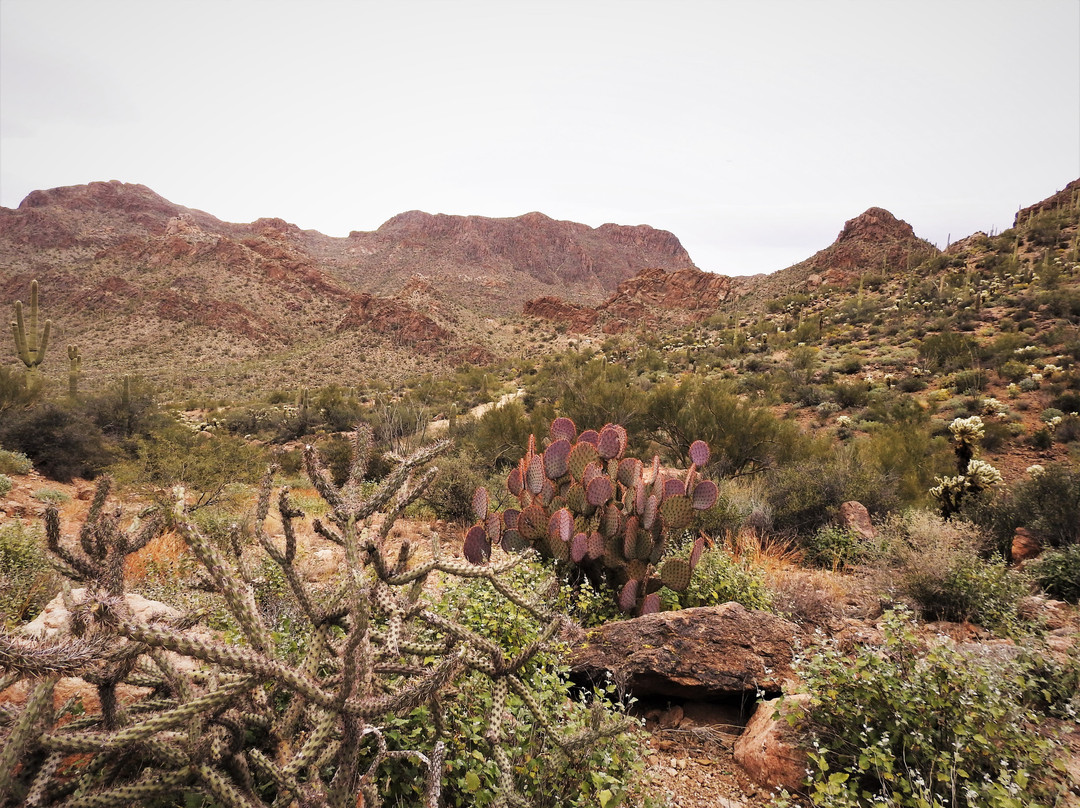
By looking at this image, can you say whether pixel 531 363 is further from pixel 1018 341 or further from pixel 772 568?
pixel 772 568

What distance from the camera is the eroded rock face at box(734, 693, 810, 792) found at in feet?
9.78

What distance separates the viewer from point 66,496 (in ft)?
32.4

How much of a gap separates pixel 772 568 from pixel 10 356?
179ft

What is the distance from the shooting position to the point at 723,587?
5090mm

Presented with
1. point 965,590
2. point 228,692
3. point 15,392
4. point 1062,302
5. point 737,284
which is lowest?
point 965,590

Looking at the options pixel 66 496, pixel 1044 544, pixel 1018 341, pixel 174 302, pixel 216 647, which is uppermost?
pixel 174 302

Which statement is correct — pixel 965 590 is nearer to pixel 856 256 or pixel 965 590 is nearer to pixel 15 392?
pixel 15 392

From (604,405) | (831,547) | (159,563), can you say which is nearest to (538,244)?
(604,405)

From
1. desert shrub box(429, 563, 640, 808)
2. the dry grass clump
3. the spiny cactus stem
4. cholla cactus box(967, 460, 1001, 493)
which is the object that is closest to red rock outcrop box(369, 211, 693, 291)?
the dry grass clump

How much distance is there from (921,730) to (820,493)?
6.17m

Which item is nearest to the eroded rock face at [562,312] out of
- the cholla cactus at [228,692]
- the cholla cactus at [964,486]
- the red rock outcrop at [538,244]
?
the red rock outcrop at [538,244]

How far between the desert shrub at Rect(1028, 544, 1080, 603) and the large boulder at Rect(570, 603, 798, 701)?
378 cm

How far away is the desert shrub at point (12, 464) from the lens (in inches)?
410

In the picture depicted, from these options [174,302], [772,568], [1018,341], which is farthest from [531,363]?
[174,302]
